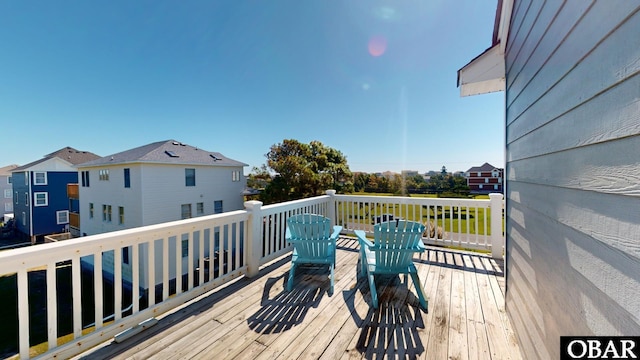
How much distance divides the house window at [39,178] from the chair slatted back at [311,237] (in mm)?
26425

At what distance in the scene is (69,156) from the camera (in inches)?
789

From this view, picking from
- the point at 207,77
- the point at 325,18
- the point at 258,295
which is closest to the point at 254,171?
the point at 207,77

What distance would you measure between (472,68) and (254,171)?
15.8 metres

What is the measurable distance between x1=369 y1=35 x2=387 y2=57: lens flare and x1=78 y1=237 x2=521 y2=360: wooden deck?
18.1 feet

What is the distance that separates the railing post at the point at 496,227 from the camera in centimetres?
379

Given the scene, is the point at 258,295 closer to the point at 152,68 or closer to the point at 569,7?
the point at 569,7

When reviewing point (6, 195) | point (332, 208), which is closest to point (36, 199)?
point (6, 195)

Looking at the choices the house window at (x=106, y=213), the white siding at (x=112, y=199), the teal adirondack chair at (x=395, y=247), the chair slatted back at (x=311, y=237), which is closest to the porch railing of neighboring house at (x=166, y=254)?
the chair slatted back at (x=311, y=237)

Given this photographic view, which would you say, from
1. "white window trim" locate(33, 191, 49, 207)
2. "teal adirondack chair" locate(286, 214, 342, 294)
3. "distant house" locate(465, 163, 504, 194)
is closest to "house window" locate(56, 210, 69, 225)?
"white window trim" locate(33, 191, 49, 207)

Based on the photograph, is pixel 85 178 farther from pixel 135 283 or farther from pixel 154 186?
pixel 135 283

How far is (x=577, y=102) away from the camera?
1006 millimetres

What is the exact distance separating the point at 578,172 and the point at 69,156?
2947 cm

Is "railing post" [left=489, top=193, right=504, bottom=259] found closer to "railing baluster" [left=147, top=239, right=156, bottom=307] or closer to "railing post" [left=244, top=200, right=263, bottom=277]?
"railing post" [left=244, top=200, right=263, bottom=277]

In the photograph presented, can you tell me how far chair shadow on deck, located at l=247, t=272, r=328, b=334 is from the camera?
219 centimetres
